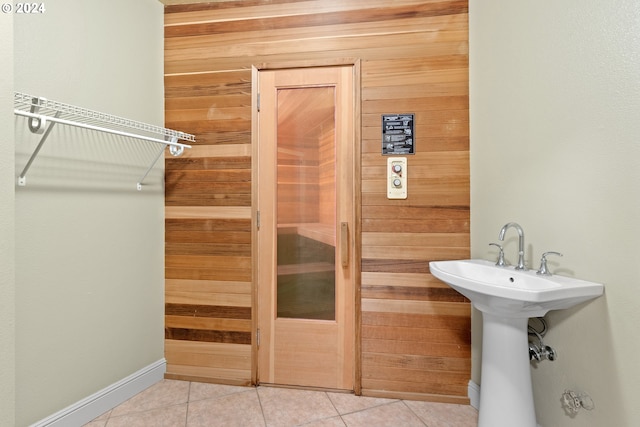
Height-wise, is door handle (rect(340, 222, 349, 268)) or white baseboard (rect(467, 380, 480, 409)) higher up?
door handle (rect(340, 222, 349, 268))

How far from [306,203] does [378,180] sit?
1.67 ft

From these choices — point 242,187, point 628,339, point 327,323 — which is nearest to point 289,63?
point 242,187

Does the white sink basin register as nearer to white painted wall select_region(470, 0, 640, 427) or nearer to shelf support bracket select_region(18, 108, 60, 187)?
white painted wall select_region(470, 0, 640, 427)

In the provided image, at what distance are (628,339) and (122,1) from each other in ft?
10.1

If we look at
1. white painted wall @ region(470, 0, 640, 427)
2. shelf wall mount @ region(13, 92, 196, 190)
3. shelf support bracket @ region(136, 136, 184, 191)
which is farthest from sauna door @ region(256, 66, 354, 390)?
white painted wall @ region(470, 0, 640, 427)

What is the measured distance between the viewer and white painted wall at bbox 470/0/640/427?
1.13 metres

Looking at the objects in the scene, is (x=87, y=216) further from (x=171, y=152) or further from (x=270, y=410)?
(x=270, y=410)

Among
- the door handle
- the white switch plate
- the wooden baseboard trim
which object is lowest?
the wooden baseboard trim

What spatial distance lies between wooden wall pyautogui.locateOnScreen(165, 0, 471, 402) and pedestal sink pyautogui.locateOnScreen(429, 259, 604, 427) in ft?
1.62

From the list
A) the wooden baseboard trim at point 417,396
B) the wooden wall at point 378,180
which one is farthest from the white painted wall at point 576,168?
the wooden baseboard trim at point 417,396

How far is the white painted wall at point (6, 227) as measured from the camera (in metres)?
1.16

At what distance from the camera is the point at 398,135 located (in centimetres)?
202

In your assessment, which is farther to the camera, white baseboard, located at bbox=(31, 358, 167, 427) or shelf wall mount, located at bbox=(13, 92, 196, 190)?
white baseboard, located at bbox=(31, 358, 167, 427)

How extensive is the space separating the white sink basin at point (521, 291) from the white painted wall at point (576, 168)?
3.9 inches
